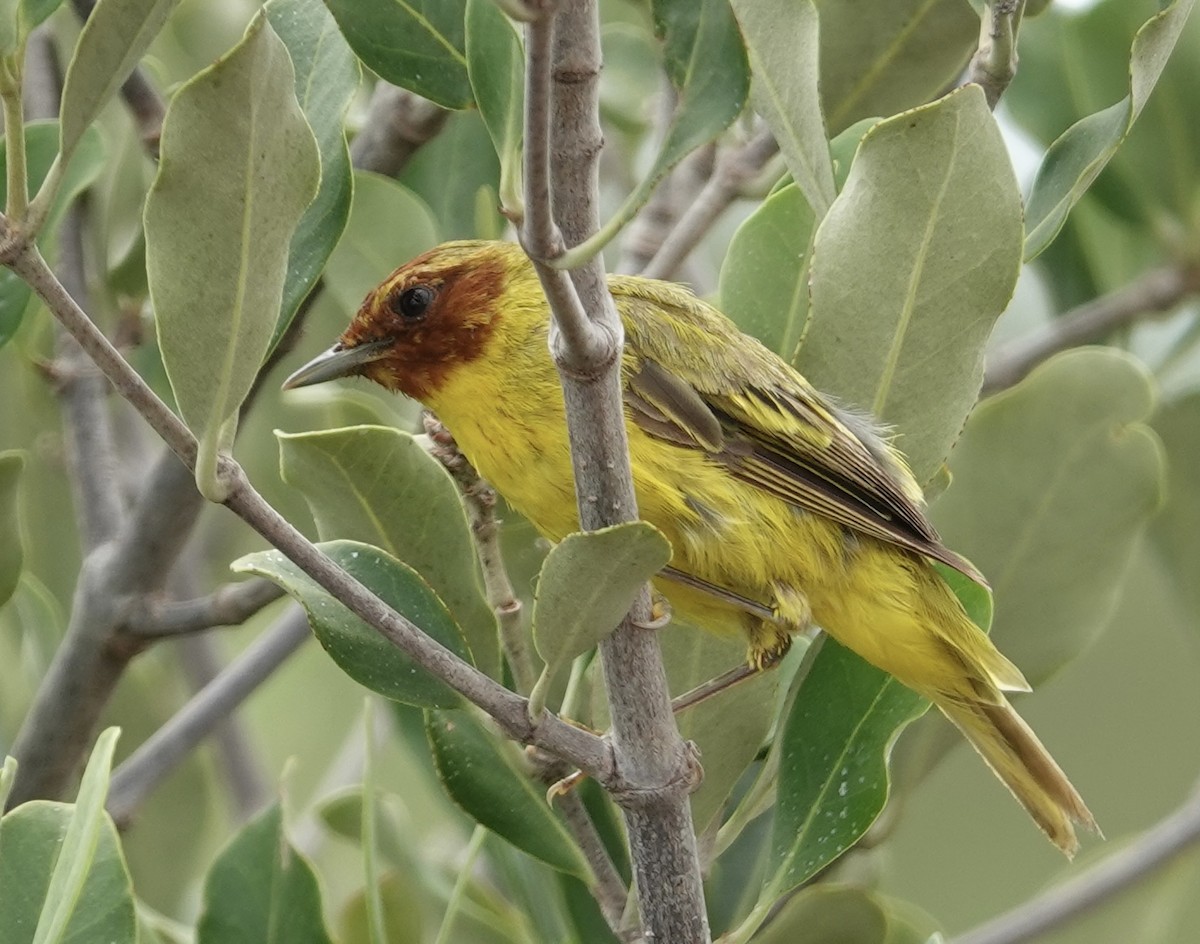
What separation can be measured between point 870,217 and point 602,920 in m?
1.19

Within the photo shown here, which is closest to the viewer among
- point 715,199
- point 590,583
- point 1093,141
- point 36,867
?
point 590,583

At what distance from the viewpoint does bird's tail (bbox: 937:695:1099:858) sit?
10.4 feet

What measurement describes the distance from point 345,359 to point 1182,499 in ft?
5.88

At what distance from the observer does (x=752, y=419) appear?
10.1 ft

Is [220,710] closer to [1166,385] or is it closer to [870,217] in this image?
[870,217]

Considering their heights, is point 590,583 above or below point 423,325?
below

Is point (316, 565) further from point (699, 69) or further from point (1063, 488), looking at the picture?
point (1063, 488)

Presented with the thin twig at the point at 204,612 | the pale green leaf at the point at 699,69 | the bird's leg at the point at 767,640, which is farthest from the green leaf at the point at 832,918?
the pale green leaf at the point at 699,69

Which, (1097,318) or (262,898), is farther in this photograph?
(1097,318)

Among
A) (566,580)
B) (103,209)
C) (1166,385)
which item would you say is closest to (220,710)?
(103,209)

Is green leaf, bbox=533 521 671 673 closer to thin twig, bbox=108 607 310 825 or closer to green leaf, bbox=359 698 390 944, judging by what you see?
green leaf, bbox=359 698 390 944

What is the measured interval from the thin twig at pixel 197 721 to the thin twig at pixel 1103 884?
1351mm

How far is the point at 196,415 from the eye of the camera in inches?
71.3

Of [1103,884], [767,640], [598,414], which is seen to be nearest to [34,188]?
[598,414]
